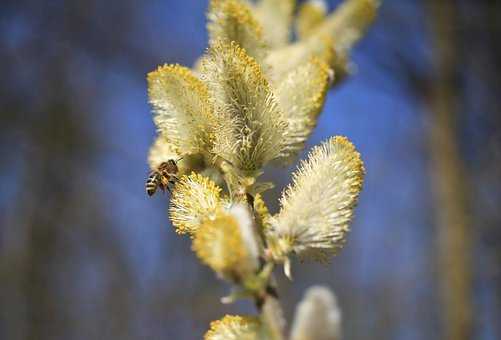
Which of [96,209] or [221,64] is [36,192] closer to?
[96,209]

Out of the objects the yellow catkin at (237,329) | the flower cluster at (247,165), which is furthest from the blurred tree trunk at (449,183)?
the yellow catkin at (237,329)

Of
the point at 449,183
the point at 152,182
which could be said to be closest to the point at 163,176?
the point at 152,182

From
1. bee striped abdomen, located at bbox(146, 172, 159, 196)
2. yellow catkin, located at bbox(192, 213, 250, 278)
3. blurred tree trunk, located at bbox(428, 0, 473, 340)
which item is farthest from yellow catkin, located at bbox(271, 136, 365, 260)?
blurred tree trunk, located at bbox(428, 0, 473, 340)

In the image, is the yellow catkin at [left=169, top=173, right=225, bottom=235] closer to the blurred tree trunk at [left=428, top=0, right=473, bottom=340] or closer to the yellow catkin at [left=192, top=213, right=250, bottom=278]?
the yellow catkin at [left=192, top=213, right=250, bottom=278]

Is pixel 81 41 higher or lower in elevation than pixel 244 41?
higher

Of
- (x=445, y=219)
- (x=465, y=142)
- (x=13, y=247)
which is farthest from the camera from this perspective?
(x=13, y=247)

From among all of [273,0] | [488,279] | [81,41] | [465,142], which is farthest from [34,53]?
[273,0]
